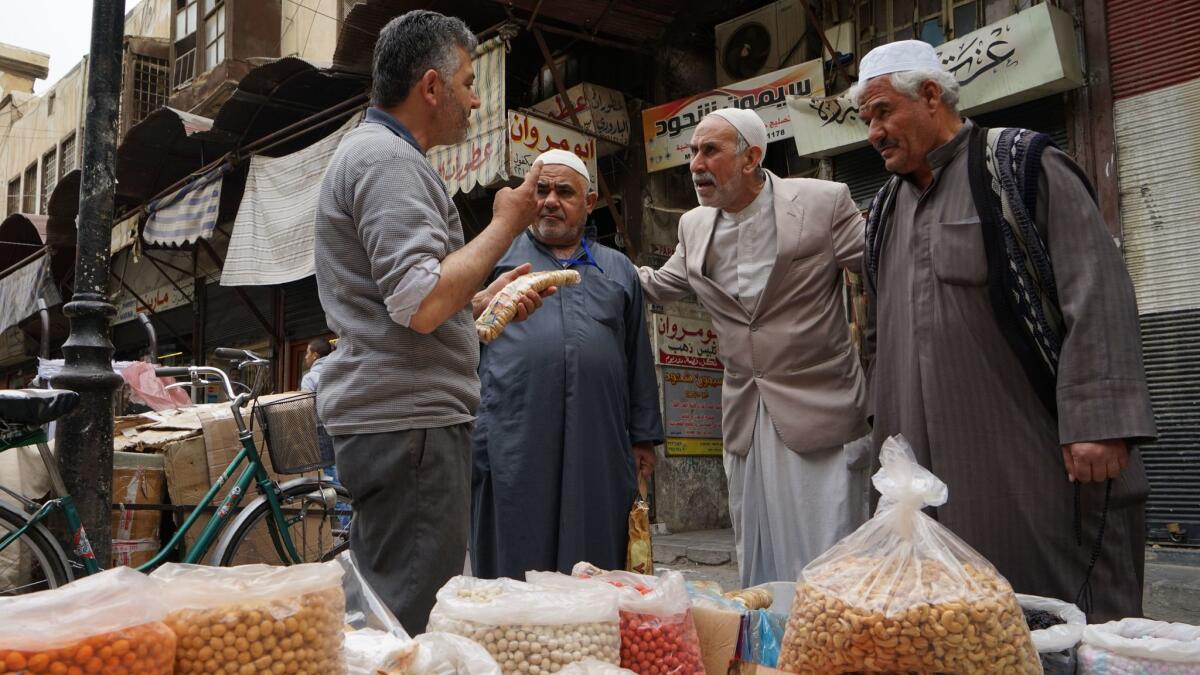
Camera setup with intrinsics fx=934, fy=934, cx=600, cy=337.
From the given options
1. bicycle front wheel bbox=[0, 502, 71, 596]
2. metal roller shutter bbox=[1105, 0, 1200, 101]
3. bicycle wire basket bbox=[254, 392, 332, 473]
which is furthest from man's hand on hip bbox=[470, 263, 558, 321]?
metal roller shutter bbox=[1105, 0, 1200, 101]

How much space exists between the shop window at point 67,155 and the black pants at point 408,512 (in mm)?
22206

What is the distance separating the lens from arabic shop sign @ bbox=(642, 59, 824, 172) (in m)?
7.25

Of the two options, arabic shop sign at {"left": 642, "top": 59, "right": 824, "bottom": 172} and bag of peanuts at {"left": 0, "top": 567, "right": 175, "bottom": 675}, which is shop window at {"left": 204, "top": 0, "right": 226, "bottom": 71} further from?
bag of peanuts at {"left": 0, "top": 567, "right": 175, "bottom": 675}

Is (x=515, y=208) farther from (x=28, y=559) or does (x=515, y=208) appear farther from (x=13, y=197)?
(x=13, y=197)

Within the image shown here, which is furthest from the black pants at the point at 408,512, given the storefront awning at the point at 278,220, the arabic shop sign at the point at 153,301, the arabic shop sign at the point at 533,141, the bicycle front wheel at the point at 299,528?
the arabic shop sign at the point at 153,301

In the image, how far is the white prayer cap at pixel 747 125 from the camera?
3250mm

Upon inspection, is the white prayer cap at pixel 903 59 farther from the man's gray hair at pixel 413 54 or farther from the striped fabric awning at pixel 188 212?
the striped fabric awning at pixel 188 212

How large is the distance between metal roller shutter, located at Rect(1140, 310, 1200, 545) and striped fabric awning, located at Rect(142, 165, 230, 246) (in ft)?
30.1

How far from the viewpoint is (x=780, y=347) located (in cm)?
308

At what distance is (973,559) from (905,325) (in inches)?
40.2

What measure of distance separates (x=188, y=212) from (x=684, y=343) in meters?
6.20

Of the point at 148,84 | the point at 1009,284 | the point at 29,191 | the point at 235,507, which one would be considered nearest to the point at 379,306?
the point at 1009,284

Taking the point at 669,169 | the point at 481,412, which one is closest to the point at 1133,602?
the point at 481,412

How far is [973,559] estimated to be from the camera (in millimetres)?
1551
